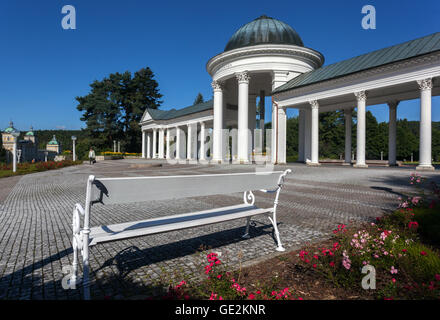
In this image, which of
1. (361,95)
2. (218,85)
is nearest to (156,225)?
(361,95)

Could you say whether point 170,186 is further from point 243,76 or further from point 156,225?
point 243,76

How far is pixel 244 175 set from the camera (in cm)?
367

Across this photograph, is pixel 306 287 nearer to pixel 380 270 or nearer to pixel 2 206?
pixel 380 270

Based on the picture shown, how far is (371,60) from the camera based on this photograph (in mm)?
19219

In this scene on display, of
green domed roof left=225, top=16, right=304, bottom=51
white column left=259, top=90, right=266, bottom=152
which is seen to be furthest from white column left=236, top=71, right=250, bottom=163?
white column left=259, top=90, right=266, bottom=152

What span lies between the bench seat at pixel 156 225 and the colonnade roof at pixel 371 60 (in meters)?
18.4

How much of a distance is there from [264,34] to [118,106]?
39.0 metres

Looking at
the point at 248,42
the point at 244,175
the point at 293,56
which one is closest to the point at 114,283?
the point at 244,175

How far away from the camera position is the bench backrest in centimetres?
254

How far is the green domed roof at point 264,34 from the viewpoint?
2764 centimetres

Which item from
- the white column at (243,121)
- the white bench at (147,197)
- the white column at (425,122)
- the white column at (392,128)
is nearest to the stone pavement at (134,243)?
the white bench at (147,197)

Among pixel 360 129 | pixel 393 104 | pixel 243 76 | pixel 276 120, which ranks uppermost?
pixel 243 76

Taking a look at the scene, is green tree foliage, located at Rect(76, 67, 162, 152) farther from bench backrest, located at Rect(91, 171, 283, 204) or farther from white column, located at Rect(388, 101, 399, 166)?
bench backrest, located at Rect(91, 171, 283, 204)
